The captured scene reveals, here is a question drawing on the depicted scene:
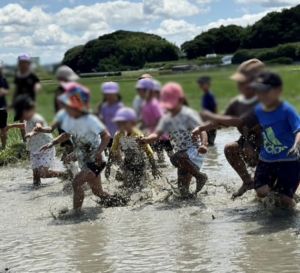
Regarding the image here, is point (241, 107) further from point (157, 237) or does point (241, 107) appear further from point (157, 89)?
point (157, 237)

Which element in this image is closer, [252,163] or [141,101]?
[141,101]

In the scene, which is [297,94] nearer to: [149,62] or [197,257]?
[149,62]

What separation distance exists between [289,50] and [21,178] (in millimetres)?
10474

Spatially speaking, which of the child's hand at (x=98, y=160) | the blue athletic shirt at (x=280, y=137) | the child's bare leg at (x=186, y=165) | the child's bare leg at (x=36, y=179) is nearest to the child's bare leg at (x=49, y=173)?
the child's bare leg at (x=36, y=179)

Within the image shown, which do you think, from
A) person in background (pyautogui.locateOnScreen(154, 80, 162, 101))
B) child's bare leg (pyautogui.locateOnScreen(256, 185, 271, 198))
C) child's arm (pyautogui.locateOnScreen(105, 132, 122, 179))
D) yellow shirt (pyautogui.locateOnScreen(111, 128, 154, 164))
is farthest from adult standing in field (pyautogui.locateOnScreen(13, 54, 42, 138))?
child's arm (pyautogui.locateOnScreen(105, 132, 122, 179))

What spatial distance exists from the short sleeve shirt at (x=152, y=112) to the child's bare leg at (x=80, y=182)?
5.75 m

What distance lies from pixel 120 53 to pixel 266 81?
0.64 m

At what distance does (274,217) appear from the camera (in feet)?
23.5

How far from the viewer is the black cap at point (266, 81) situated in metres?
1.47

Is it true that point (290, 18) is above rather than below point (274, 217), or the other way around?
above

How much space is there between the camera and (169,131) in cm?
167

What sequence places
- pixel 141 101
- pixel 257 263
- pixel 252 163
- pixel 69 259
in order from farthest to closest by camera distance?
pixel 252 163 → pixel 69 259 → pixel 257 263 → pixel 141 101

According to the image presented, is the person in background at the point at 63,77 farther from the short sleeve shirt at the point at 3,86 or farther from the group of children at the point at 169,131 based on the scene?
the short sleeve shirt at the point at 3,86

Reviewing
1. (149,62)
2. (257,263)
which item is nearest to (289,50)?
(149,62)
